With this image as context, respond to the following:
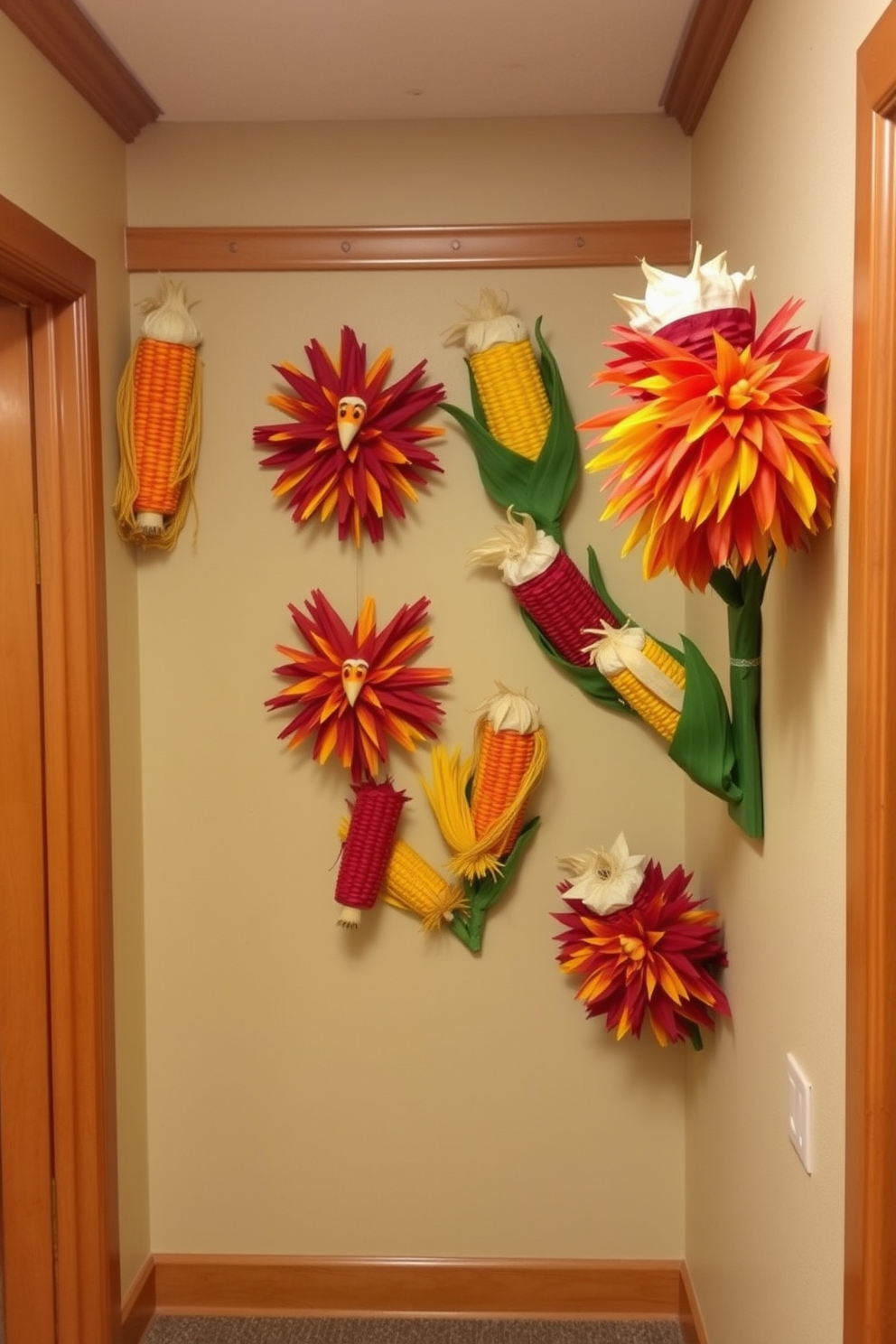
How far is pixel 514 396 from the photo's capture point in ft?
7.00

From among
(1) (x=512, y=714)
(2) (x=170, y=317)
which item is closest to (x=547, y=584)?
(1) (x=512, y=714)

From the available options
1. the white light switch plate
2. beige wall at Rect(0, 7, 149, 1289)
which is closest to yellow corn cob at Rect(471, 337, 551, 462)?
beige wall at Rect(0, 7, 149, 1289)

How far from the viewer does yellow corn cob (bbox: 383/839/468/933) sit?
87.4 inches

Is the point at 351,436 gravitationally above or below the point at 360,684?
above

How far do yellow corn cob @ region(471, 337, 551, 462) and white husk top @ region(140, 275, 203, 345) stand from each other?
550 mm

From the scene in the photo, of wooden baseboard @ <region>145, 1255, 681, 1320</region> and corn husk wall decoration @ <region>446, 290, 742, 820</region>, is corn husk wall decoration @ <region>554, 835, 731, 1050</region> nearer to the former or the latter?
corn husk wall decoration @ <region>446, 290, 742, 820</region>

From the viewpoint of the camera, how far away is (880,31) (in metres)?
1.02

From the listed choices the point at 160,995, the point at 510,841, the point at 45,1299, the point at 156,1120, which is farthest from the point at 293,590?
the point at 45,1299

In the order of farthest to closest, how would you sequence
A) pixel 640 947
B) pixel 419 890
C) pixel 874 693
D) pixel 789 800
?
1. pixel 419 890
2. pixel 640 947
3. pixel 789 800
4. pixel 874 693

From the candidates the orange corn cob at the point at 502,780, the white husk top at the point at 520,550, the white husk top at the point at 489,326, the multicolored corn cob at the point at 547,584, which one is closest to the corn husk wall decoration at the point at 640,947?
the orange corn cob at the point at 502,780

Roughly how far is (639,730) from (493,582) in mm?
411

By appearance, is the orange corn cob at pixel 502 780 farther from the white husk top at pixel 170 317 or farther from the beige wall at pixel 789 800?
the white husk top at pixel 170 317

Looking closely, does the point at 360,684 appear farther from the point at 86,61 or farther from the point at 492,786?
the point at 86,61

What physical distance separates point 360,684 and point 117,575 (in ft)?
1.68
